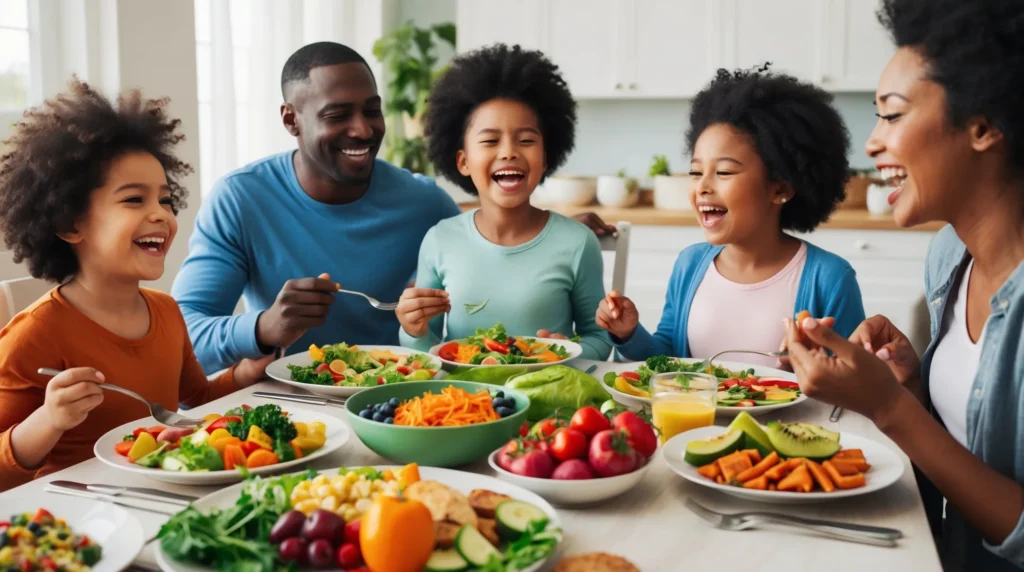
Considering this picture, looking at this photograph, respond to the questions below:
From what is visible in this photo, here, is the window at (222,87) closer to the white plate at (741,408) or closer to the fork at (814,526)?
the white plate at (741,408)

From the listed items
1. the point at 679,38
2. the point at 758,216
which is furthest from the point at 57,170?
the point at 679,38

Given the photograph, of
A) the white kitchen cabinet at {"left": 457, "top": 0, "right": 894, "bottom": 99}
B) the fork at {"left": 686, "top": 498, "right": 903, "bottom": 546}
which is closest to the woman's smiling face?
the fork at {"left": 686, "top": 498, "right": 903, "bottom": 546}

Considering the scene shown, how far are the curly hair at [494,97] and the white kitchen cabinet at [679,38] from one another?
6.98ft

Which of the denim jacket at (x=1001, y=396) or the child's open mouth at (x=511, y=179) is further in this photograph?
the child's open mouth at (x=511, y=179)

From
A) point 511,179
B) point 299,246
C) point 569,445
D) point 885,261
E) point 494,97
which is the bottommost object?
point 885,261

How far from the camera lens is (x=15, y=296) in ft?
6.37

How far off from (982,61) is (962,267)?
42 cm

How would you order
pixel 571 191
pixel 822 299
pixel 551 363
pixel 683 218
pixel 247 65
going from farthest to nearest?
pixel 571 191 → pixel 683 218 → pixel 247 65 → pixel 822 299 → pixel 551 363

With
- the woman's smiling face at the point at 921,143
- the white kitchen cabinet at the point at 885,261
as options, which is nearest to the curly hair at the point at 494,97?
the woman's smiling face at the point at 921,143

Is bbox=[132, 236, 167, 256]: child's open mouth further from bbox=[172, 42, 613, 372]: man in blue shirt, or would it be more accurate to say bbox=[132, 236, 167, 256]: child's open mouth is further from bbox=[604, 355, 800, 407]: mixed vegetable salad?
bbox=[604, 355, 800, 407]: mixed vegetable salad

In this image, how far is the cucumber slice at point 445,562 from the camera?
0.91 m

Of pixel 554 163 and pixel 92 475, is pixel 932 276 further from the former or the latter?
pixel 92 475

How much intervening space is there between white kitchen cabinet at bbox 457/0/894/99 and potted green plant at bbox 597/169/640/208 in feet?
1.53

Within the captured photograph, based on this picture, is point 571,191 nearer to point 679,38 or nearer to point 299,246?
point 679,38
